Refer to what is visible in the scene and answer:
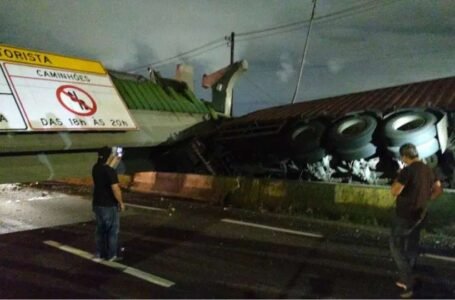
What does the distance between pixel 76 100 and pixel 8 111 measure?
1906 millimetres

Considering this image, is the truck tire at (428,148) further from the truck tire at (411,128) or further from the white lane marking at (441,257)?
the white lane marking at (441,257)

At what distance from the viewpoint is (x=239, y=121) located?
15.3m

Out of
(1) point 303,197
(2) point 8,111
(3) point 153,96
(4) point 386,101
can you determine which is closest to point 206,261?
(1) point 303,197

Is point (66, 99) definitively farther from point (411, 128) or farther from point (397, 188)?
point (411, 128)

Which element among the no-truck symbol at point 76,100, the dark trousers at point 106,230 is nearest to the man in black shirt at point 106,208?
the dark trousers at point 106,230

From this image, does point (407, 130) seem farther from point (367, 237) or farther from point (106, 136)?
point (106, 136)

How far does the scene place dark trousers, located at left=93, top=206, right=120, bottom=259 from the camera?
20.1 ft

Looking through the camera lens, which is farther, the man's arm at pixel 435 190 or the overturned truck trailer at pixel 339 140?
the overturned truck trailer at pixel 339 140

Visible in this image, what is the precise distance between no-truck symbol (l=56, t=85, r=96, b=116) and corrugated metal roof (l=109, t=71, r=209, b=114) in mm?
1666

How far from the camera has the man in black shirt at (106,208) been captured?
6.11 m

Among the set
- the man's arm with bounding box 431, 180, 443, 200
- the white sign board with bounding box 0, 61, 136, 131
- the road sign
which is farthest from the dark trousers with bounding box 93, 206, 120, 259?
the road sign

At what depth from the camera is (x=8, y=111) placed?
9430 mm

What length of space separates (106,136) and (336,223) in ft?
21.6

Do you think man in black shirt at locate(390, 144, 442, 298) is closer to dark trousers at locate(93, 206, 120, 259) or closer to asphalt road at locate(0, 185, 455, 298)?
asphalt road at locate(0, 185, 455, 298)
